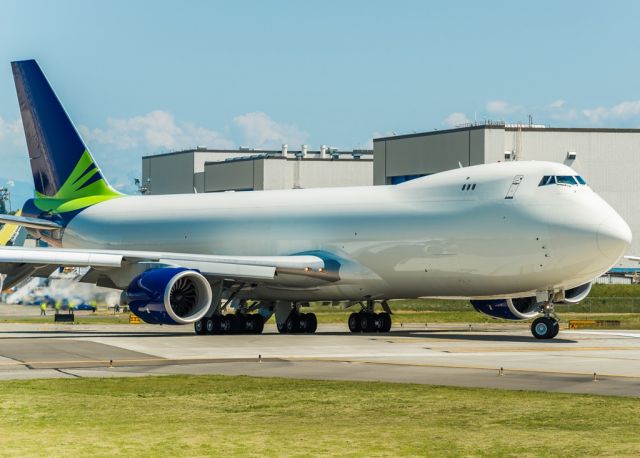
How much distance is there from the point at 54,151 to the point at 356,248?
17.3m

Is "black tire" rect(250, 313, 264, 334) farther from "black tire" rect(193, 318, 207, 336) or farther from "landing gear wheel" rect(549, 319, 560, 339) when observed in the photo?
"landing gear wheel" rect(549, 319, 560, 339)

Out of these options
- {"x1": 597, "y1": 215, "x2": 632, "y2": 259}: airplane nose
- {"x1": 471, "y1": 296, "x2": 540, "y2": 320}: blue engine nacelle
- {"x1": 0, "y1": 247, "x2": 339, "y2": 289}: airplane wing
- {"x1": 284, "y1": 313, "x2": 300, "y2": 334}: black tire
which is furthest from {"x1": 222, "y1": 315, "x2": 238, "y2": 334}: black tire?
{"x1": 597, "y1": 215, "x2": 632, "y2": 259}: airplane nose

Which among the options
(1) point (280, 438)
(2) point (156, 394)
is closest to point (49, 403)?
(2) point (156, 394)

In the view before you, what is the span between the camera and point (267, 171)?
11612cm

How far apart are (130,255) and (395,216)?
9.49 metres

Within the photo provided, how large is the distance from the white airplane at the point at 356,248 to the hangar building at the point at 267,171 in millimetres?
66995

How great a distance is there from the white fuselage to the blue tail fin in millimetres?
4486

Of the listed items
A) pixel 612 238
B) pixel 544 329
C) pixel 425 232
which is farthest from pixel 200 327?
pixel 612 238

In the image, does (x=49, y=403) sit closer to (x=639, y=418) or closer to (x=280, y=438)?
(x=280, y=438)

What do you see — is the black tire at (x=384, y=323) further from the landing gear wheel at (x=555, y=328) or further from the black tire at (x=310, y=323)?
the landing gear wheel at (x=555, y=328)

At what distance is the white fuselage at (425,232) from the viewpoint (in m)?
35.7

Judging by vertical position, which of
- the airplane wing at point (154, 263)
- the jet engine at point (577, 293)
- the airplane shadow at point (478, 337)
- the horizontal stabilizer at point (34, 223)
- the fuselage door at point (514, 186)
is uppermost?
the fuselage door at point (514, 186)

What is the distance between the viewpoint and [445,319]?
57.7 metres

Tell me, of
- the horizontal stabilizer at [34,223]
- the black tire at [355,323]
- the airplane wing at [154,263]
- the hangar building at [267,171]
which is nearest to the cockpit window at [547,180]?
the airplane wing at [154,263]
